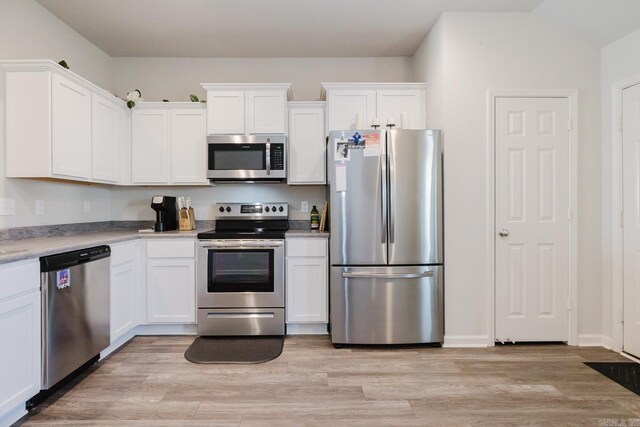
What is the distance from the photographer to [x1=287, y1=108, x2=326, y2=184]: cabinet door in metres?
3.23

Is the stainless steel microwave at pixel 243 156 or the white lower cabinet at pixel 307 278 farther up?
the stainless steel microwave at pixel 243 156

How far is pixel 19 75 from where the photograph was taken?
88.5 inches

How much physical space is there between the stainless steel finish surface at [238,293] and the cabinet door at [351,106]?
132 cm

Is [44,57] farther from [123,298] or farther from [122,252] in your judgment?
[123,298]

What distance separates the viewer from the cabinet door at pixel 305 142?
10.6ft

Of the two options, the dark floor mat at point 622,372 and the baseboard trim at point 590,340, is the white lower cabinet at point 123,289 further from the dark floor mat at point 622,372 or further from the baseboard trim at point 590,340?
the baseboard trim at point 590,340

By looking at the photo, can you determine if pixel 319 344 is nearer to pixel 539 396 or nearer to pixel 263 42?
pixel 539 396

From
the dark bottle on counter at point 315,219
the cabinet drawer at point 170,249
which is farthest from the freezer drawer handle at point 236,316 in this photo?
the dark bottle on counter at point 315,219

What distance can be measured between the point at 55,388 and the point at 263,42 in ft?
10.8

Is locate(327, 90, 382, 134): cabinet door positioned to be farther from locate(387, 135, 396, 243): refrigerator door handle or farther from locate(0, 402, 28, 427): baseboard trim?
locate(0, 402, 28, 427): baseboard trim

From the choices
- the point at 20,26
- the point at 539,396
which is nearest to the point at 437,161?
the point at 539,396

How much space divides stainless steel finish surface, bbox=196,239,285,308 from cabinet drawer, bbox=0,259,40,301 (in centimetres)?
120

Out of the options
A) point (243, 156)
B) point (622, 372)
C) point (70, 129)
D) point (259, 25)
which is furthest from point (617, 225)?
point (70, 129)

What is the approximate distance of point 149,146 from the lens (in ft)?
10.7
